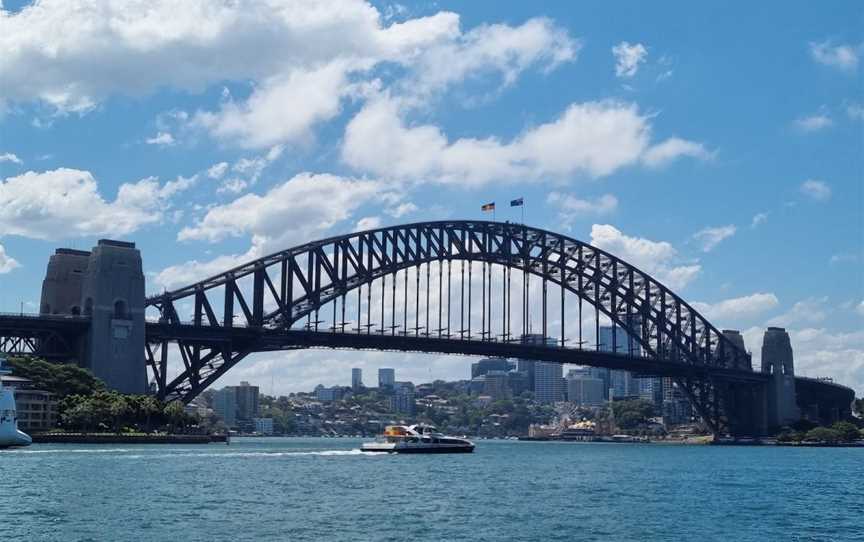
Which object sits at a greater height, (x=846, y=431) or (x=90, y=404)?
(x=90, y=404)

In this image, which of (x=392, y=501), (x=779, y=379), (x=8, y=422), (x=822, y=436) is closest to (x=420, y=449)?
(x=8, y=422)

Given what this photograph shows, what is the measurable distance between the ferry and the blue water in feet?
57.0

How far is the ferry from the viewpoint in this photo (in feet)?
335

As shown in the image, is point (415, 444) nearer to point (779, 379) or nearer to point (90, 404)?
point (90, 404)

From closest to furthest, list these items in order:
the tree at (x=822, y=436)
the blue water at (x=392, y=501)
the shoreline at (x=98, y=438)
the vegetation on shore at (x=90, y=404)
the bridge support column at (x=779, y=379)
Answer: the blue water at (x=392, y=501) < the shoreline at (x=98, y=438) < the vegetation on shore at (x=90, y=404) < the tree at (x=822, y=436) < the bridge support column at (x=779, y=379)

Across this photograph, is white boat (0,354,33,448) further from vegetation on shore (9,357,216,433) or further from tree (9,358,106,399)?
tree (9,358,106,399)

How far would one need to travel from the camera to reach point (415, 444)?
102 meters

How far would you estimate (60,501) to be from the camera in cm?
4806

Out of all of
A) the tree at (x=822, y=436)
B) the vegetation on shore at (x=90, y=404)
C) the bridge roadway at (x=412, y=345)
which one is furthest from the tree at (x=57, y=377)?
the tree at (x=822, y=436)

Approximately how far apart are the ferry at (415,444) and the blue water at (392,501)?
17.4m

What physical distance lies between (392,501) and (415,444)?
49.7 m

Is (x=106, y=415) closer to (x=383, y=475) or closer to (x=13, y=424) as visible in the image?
(x=13, y=424)

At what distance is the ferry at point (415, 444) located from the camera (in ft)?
335

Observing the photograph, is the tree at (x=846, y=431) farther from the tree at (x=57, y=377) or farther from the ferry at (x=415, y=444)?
the tree at (x=57, y=377)
